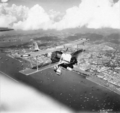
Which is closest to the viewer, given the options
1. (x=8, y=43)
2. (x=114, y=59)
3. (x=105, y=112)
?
(x=105, y=112)

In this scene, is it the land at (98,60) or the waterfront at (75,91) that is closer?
the waterfront at (75,91)

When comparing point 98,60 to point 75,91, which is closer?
point 75,91

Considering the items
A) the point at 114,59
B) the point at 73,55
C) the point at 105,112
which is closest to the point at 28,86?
the point at 105,112

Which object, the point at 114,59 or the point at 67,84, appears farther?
the point at 114,59

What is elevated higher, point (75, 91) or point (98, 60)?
point (98, 60)

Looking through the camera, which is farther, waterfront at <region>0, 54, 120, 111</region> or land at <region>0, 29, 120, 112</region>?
land at <region>0, 29, 120, 112</region>

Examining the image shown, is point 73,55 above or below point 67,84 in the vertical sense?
above

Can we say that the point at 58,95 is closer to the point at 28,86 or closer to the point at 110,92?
the point at 28,86

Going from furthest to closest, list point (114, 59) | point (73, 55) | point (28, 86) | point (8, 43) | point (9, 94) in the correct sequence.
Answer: point (8, 43)
point (114, 59)
point (28, 86)
point (9, 94)
point (73, 55)

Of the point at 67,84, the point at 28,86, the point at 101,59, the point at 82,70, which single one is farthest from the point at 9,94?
the point at 101,59
